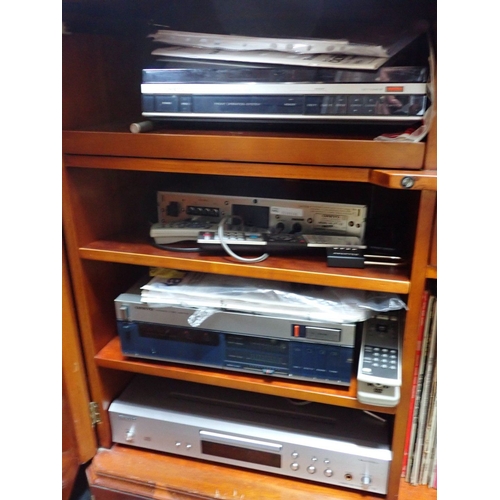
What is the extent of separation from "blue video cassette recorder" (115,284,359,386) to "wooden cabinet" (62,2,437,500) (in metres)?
0.03

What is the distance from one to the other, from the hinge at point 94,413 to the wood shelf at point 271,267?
1.05ft

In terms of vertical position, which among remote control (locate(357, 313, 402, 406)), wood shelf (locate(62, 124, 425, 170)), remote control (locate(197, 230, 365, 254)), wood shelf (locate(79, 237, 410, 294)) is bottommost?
remote control (locate(357, 313, 402, 406))

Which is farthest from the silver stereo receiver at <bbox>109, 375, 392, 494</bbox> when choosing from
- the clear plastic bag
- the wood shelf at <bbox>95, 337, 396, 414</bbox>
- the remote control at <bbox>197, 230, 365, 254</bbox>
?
the remote control at <bbox>197, 230, 365, 254</bbox>

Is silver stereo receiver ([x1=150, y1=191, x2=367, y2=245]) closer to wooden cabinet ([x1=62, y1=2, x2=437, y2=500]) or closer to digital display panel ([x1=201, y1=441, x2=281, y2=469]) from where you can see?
wooden cabinet ([x1=62, y1=2, x2=437, y2=500])

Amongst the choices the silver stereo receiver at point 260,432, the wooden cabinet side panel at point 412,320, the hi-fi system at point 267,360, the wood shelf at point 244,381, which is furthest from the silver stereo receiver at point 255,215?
the silver stereo receiver at point 260,432

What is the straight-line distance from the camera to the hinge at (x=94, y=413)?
2.87 ft

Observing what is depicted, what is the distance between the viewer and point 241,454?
853 millimetres

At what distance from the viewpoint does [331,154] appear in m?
0.60

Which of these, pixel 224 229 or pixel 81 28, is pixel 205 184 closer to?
pixel 224 229

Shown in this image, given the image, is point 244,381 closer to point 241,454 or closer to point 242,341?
point 242,341

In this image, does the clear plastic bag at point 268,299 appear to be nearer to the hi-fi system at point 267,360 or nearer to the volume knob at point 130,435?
the hi-fi system at point 267,360

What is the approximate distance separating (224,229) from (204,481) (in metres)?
0.49

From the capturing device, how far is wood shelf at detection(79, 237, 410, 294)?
646 mm

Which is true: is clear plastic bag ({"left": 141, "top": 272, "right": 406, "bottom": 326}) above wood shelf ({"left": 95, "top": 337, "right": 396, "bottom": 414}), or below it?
above
